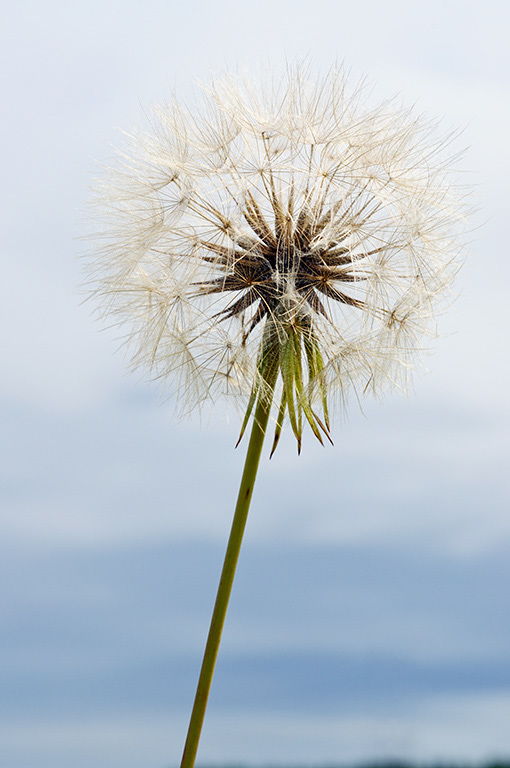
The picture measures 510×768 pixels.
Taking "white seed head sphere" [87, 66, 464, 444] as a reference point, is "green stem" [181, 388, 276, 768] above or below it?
below

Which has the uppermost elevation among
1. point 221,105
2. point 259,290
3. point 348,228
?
point 221,105

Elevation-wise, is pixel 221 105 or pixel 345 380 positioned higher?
pixel 221 105

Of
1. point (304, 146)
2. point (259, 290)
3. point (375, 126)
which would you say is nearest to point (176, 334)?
point (259, 290)

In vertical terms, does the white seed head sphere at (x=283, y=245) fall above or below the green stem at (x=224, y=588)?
above

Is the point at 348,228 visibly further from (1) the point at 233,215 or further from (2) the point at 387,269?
(1) the point at 233,215

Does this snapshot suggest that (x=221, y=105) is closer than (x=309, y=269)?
No

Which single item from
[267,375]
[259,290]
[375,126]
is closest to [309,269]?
[259,290]
